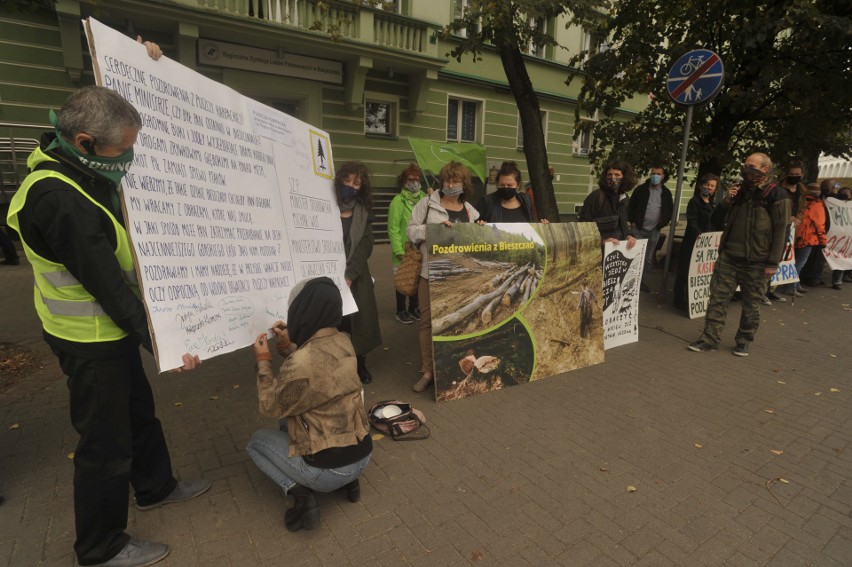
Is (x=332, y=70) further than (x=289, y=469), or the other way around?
(x=332, y=70)

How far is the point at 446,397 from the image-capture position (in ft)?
13.1

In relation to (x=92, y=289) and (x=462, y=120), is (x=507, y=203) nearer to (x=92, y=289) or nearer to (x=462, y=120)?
(x=92, y=289)

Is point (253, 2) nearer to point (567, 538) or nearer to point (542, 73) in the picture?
point (542, 73)

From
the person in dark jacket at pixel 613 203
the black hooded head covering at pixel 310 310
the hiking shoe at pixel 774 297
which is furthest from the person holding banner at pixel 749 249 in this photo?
the black hooded head covering at pixel 310 310

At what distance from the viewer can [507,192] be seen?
4.48m

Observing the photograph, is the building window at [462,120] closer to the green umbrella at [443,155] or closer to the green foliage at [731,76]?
the green foliage at [731,76]

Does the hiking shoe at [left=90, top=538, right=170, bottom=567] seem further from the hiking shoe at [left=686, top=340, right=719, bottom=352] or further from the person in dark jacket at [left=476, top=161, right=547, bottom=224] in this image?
the hiking shoe at [left=686, top=340, right=719, bottom=352]

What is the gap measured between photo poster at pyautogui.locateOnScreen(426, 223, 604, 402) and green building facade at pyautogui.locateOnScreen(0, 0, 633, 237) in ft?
14.9

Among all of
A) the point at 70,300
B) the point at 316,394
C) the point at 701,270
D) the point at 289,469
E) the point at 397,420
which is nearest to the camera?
the point at 70,300

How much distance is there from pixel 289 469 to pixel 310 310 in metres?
0.84

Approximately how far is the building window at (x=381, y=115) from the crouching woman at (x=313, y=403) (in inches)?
468

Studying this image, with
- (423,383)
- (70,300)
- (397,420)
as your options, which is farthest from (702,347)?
(70,300)

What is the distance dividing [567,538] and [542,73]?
1662 cm

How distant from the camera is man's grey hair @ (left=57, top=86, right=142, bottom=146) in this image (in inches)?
70.6
